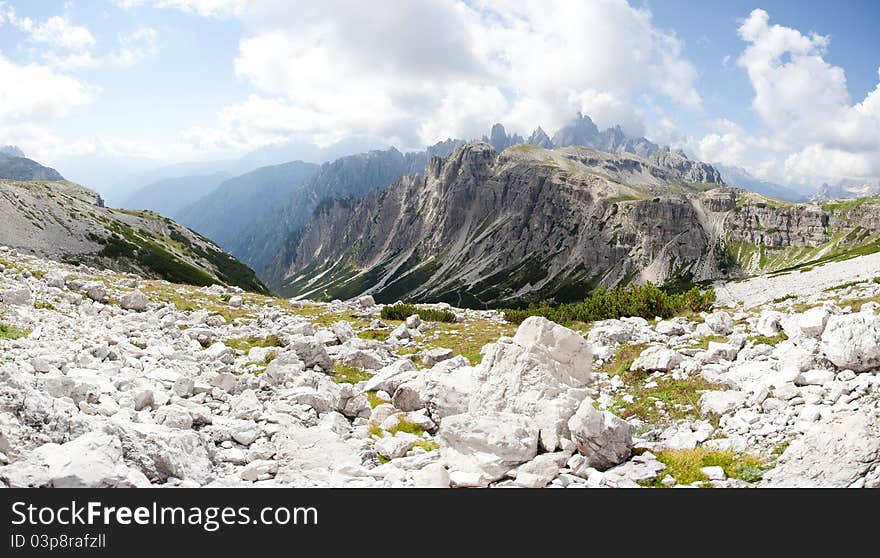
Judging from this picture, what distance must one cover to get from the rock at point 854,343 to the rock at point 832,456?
3.26 meters

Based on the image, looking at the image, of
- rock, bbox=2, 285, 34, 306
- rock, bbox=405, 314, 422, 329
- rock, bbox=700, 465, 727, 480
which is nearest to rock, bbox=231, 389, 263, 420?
rock, bbox=700, 465, 727, 480

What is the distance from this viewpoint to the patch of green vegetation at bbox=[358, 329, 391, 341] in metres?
32.6

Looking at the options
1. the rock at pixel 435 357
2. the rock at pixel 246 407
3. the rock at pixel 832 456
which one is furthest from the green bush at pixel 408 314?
the rock at pixel 832 456

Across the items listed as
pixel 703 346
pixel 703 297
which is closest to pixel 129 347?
pixel 703 346

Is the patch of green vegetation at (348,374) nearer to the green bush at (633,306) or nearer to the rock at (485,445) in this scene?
the rock at (485,445)

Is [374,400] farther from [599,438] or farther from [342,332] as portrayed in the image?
[342,332]

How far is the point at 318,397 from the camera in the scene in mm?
14500

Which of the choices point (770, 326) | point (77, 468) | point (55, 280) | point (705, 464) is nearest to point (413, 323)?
point (55, 280)

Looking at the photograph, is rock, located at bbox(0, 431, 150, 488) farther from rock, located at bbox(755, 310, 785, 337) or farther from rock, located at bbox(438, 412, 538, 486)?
rock, located at bbox(755, 310, 785, 337)

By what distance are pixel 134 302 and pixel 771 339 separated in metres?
35.8

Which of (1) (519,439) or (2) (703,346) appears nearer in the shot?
(1) (519,439)
